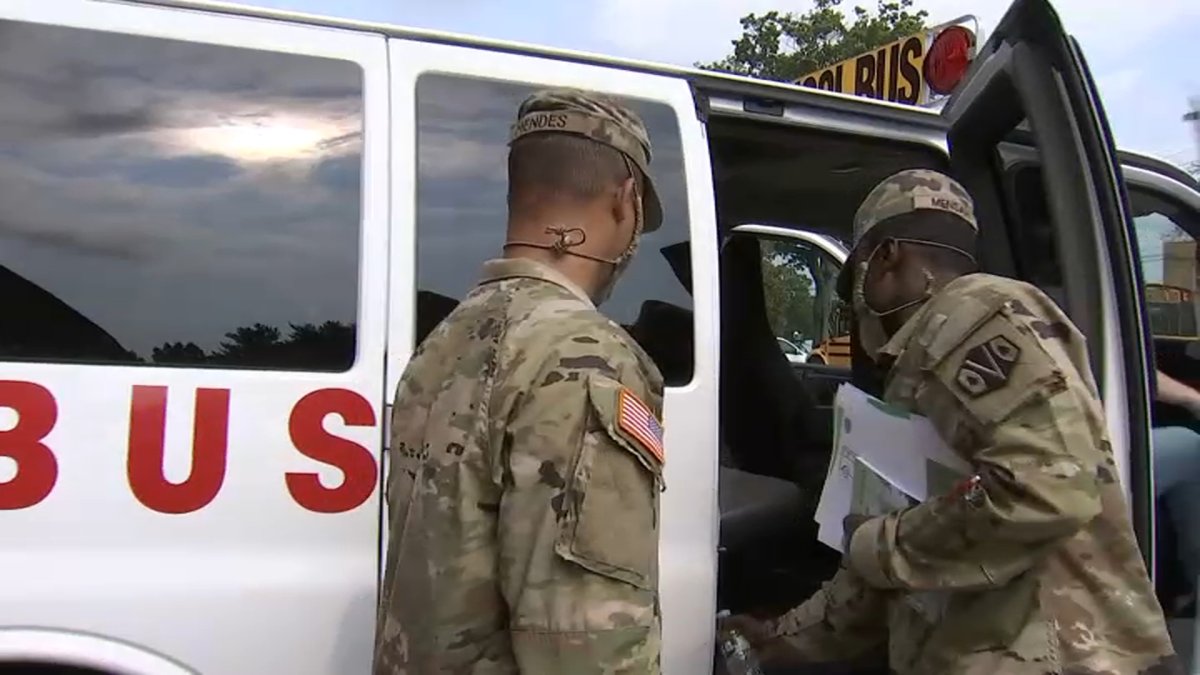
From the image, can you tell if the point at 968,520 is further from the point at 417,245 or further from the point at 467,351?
the point at 417,245

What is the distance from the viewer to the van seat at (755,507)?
3316 mm

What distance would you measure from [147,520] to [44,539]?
0.16 metres

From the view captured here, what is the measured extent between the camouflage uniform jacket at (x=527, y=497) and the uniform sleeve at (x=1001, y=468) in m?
0.66

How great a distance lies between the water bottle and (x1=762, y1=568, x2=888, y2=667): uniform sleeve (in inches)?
3.4

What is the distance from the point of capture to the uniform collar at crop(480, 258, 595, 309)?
1.54m

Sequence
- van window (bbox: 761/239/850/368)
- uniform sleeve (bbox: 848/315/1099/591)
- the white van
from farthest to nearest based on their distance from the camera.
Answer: van window (bbox: 761/239/850/368) < the white van < uniform sleeve (bbox: 848/315/1099/591)

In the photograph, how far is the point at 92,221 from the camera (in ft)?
6.48

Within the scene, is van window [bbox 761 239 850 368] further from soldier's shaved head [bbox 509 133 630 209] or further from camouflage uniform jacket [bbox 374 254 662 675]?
camouflage uniform jacket [bbox 374 254 662 675]

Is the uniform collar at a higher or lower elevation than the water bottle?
higher

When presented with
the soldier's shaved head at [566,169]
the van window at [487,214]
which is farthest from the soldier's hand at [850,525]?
the soldier's shaved head at [566,169]

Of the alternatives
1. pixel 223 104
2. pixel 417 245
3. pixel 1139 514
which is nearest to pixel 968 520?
pixel 1139 514

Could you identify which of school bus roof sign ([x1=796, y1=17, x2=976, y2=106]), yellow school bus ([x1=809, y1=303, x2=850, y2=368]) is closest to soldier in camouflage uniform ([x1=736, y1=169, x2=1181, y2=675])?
school bus roof sign ([x1=796, y1=17, x2=976, y2=106])

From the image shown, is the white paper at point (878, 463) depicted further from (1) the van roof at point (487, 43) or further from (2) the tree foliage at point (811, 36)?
(2) the tree foliage at point (811, 36)

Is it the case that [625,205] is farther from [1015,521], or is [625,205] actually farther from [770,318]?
[770,318]
